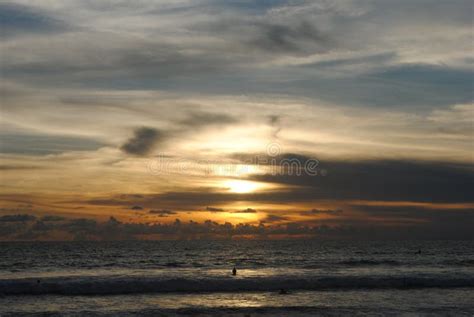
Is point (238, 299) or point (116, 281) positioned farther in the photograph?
point (116, 281)

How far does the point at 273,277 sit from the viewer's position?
52.6 metres

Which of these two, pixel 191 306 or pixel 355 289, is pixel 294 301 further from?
pixel 355 289

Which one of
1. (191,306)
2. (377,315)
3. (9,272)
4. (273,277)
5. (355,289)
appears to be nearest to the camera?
(377,315)

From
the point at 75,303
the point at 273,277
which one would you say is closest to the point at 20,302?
the point at 75,303

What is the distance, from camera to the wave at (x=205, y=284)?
4458 centimetres

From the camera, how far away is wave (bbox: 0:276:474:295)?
146 feet

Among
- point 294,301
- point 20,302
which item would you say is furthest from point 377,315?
point 20,302

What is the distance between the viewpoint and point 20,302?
123ft

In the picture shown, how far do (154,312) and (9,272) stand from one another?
37.1m

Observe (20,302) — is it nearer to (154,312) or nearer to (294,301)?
(154,312)

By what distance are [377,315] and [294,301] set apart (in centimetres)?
775

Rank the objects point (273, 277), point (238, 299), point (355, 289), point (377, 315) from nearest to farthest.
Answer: point (377, 315), point (238, 299), point (355, 289), point (273, 277)

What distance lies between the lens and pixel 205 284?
47969 mm

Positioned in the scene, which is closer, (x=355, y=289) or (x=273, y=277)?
(x=355, y=289)
